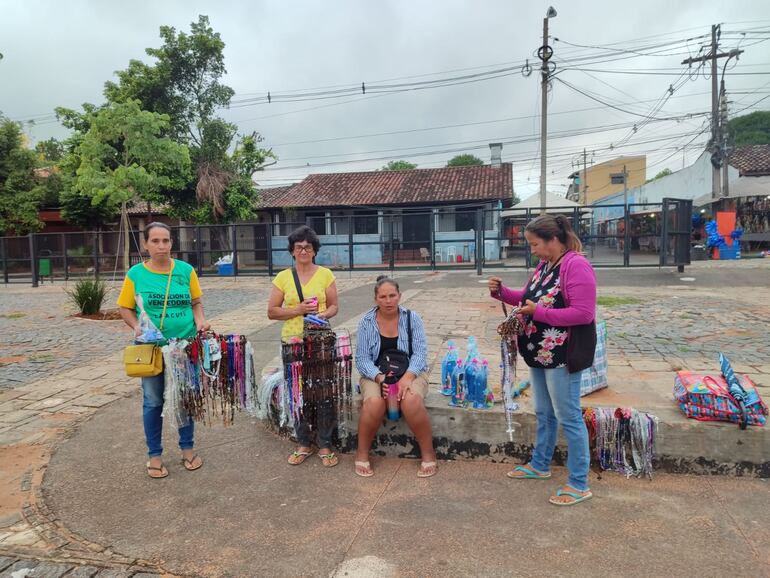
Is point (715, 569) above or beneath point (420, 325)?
beneath

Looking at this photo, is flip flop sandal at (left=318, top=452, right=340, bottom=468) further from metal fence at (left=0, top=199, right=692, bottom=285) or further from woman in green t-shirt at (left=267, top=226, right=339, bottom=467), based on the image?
metal fence at (left=0, top=199, right=692, bottom=285)

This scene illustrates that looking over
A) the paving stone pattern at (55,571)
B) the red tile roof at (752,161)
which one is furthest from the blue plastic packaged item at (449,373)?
the red tile roof at (752,161)

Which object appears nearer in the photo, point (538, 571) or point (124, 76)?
point (538, 571)

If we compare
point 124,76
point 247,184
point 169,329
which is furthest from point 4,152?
point 169,329

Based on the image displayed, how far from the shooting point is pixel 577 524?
8.89ft

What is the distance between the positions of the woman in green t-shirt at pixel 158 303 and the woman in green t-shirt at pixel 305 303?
544 millimetres

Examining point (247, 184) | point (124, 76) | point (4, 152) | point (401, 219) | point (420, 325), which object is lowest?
point (420, 325)

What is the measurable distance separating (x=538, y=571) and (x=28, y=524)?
271 cm

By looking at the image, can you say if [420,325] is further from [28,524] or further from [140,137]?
[140,137]

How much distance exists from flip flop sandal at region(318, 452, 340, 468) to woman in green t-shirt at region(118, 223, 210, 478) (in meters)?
0.85

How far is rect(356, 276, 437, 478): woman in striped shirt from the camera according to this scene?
3.39 meters

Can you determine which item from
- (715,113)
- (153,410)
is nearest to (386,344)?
(153,410)

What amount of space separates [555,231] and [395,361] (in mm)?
1400

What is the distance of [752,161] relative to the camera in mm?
29031
